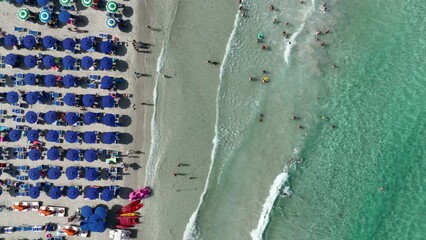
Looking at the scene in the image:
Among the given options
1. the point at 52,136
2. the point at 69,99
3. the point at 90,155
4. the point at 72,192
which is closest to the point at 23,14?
the point at 69,99

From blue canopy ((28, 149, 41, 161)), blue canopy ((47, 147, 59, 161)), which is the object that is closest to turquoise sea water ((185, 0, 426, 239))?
blue canopy ((47, 147, 59, 161))

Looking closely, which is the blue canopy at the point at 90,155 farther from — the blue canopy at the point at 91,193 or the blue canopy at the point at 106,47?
the blue canopy at the point at 106,47

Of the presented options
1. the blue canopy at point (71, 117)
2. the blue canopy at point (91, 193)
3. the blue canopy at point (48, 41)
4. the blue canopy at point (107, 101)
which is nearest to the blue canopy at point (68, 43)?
the blue canopy at point (48, 41)

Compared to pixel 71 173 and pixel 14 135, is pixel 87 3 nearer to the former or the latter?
pixel 14 135

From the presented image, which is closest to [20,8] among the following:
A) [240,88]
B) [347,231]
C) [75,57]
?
[75,57]

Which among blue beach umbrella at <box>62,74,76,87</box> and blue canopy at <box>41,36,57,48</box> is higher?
blue canopy at <box>41,36,57,48</box>

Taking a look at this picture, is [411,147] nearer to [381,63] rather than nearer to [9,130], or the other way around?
[381,63]

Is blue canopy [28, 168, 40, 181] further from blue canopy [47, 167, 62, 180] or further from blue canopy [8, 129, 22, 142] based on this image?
blue canopy [8, 129, 22, 142]
